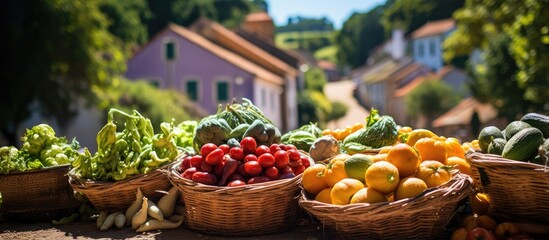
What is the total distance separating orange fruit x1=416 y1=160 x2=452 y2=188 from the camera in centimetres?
396

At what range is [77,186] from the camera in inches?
200

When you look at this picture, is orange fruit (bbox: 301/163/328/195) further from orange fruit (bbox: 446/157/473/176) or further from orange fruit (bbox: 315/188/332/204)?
orange fruit (bbox: 446/157/473/176)

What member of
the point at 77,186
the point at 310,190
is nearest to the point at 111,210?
the point at 77,186

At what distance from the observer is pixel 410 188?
382 centimetres

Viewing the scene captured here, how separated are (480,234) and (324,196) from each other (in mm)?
1100

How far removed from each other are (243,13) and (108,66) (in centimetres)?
4918

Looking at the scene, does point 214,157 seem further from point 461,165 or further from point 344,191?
point 461,165

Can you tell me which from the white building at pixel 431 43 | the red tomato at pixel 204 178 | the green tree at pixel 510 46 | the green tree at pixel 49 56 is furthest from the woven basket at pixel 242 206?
the white building at pixel 431 43

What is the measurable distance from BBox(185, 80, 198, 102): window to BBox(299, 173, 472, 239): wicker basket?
33.6 m

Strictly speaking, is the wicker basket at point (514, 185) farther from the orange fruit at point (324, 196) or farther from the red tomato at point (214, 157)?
the red tomato at point (214, 157)

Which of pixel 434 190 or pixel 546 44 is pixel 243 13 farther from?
pixel 434 190

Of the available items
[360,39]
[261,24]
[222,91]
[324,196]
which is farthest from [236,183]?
[360,39]

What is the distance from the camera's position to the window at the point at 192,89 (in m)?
37.2

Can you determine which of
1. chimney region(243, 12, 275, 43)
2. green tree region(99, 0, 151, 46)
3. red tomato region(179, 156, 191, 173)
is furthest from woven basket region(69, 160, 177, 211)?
chimney region(243, 12, 275, 43)
